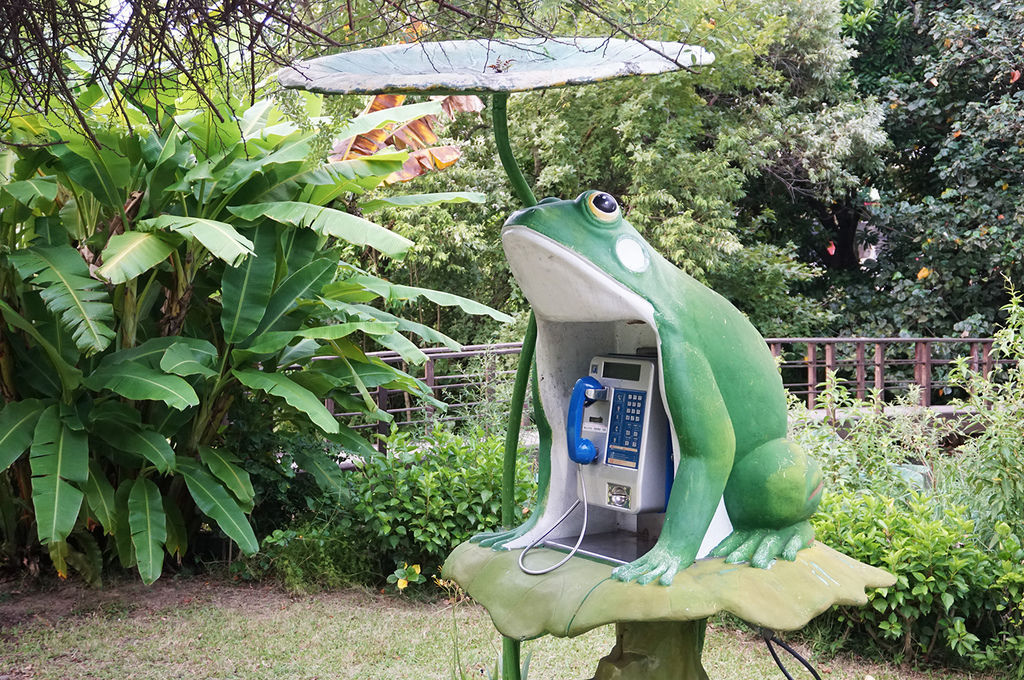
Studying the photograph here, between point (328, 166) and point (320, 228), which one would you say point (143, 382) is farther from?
point (328, 166)

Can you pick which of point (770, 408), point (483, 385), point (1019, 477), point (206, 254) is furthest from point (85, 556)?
point (1019, 477)

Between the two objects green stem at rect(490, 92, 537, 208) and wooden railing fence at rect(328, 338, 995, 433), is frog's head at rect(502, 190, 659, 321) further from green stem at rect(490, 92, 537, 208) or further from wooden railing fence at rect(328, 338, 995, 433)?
wooden railing fence at rect(328, 338, 995, 433)

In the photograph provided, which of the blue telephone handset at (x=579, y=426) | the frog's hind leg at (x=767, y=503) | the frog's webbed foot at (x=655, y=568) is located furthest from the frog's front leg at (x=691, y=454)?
the blue telephone handset at (x=579, y=426)

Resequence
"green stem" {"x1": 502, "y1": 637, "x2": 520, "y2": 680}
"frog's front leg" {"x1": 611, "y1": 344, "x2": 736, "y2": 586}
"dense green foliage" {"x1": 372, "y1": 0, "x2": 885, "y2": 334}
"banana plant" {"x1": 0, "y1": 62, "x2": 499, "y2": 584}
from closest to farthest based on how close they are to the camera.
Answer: "frog's front leg" {"x1": 611, "y1": 344, "x2": 736, "y2": 586} → "green stem" {"x1": 502, "y1": 637, "x2": 520, "y2": 680} → "banana plant" {"x1": 0, "y1": 62, "x2": 499, "y2": 584} → "dense green foliage" {"x1": 372, "y1": 0, "x2": 885, "y2": 334}

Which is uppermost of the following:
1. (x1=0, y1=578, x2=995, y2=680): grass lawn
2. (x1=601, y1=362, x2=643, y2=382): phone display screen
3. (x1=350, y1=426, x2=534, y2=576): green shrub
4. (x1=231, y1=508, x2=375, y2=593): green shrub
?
(x1=601, y1=362, x2=643, y2=382): phone display screen

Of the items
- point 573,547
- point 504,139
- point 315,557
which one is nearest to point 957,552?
point 573,547

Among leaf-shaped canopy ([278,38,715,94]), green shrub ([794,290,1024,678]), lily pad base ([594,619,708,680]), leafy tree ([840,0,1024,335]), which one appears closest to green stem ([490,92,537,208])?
leaf-shaped canopy ([278,38,715,94])

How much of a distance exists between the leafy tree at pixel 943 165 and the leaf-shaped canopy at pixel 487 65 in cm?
1188

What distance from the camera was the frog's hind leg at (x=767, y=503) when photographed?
8.59 ft

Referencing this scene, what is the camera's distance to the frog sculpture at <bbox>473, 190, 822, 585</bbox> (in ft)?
8.18

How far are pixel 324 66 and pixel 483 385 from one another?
5440 mm

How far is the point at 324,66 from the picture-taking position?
→ 2473 millimetres

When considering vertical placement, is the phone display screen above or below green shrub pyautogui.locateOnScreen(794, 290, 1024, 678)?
above

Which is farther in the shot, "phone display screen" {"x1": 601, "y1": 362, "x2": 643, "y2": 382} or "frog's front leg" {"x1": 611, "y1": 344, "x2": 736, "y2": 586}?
"phone display screen" {"x1": 601, "y1": 362, "x2": 643, "y2": 382}
